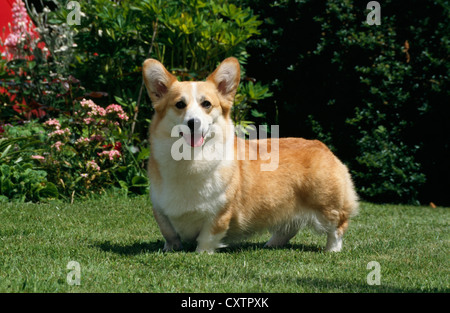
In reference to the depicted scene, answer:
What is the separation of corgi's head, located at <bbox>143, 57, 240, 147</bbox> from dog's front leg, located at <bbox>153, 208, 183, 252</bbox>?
56 cm

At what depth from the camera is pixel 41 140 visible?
231 inches

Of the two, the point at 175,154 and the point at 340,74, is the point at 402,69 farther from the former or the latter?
the point at 175,154

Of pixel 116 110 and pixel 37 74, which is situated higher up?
pixel 37 74

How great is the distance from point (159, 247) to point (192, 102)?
1079 millimetres

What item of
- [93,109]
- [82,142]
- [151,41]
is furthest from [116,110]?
[151,41]

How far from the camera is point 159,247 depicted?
384 centimetres

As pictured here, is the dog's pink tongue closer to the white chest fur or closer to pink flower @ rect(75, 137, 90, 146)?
the white chest fur

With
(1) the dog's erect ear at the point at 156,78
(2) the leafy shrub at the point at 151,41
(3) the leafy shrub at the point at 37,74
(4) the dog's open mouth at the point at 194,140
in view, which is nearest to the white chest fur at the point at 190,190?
(4) the dog's open mouth at the point at 194,140

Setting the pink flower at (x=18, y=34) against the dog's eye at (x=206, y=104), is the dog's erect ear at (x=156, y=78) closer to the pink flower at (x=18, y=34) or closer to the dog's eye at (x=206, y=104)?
the dog's eye at (x=206, y=104)

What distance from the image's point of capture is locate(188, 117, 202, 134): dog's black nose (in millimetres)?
3303

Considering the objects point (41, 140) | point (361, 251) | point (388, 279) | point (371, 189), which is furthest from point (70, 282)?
point (371, 189)

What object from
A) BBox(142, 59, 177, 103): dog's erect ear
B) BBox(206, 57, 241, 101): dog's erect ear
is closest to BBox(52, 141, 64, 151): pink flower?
BBox(142, 59, 177, 103): dog's erect ear

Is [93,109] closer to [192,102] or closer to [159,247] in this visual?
[159,247]

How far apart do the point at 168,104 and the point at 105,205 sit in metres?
2.01
